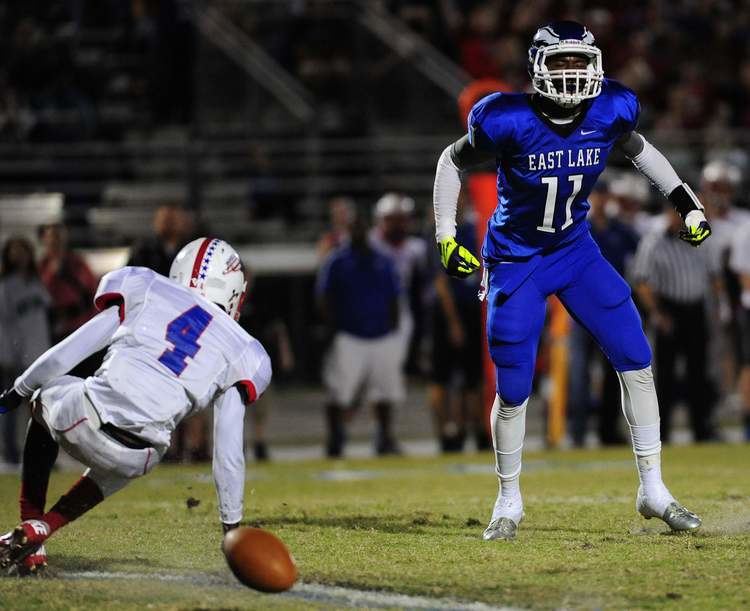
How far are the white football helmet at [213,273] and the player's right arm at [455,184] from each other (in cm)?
102

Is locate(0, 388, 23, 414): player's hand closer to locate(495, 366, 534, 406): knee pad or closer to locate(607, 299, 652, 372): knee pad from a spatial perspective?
locate(495, 366, 534, 406): knee pad

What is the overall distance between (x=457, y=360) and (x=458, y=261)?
227 inches

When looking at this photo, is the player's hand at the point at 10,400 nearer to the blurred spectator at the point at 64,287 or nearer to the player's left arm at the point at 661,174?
the player's left arm at the point at 661,174

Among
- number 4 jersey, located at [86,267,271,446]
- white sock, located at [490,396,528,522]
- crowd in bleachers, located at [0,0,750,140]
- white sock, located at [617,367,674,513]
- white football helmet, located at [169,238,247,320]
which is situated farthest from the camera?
crowd in bleachers, located at [0,0,750,140]

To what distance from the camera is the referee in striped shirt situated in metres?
11.5

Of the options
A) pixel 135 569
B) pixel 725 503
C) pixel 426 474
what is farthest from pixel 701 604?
pixel 426 474

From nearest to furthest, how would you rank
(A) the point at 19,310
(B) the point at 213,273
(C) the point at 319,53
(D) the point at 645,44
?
(B) the point at 213,273 → (A) the point at 19,310 → (C) the point at 319,53 → (D) the point at 645,44

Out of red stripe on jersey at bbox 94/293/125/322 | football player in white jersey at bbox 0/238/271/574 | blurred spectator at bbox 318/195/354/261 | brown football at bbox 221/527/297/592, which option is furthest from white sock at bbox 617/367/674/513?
blurred spectator at bbox 318/195/354/261

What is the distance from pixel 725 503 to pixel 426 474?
294cm

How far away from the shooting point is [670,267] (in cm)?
1152

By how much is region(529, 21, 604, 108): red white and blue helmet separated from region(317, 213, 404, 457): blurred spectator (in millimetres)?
5547

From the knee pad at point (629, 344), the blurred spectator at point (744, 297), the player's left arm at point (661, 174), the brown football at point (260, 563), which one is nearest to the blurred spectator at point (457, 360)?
the blurred spectator at point (744, 297)

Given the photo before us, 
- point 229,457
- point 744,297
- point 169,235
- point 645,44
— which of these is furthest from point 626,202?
point 229,457

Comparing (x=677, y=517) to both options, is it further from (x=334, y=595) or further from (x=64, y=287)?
(x=64, y=287)
